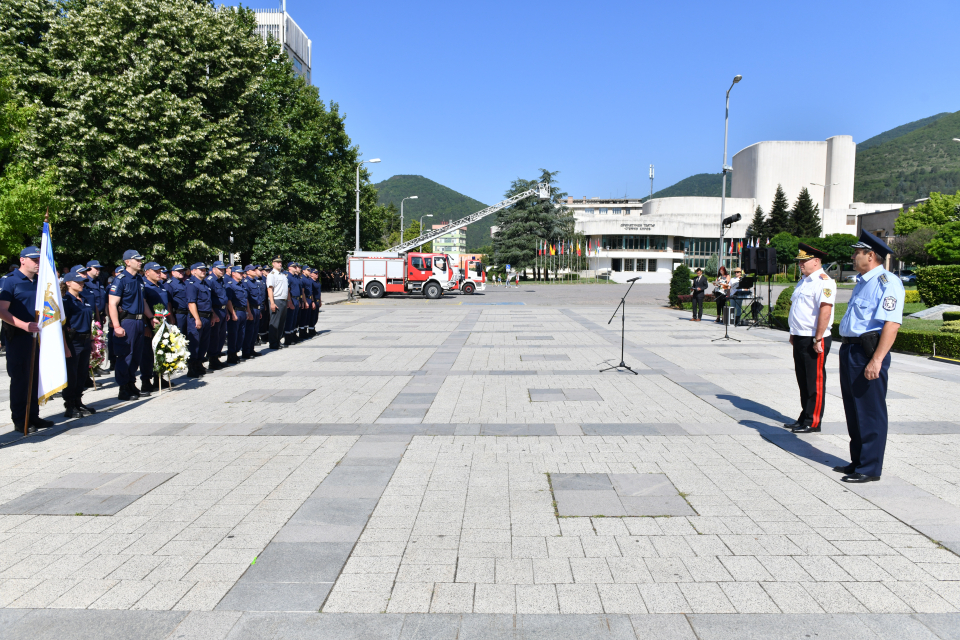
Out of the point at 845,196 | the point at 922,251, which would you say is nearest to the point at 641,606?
the point at 922,251

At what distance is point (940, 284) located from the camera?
2053 centimetres

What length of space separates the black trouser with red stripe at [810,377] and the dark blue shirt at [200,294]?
8.77 meters

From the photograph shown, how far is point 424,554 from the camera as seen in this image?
3.90 m

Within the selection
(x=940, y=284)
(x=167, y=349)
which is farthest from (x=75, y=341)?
(x=940, y=284)

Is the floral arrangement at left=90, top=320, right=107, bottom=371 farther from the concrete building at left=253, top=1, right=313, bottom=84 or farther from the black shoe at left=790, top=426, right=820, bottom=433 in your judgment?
the concrete building at left=253, top=1, right=313, bottom=84

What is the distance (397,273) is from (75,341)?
31.5 metres

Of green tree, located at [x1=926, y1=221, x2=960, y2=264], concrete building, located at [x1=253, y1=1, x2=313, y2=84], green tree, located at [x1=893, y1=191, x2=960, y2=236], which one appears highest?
concrete building, located at [x1=253, y1=1, x2=313, y2=84]

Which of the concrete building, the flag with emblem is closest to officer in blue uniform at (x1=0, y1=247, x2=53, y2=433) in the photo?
the flag with emblem

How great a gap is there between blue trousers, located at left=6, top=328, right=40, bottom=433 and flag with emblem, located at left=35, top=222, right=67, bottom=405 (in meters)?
0.12

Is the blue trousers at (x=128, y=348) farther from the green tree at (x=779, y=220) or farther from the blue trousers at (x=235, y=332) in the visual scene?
the green tree at (x=779, y=220)

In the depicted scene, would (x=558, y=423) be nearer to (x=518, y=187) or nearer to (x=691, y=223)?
(x=518, y=187)

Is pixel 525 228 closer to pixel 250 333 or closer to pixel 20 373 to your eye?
pixel 250 333

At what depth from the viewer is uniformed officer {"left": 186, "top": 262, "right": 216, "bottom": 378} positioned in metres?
10.3

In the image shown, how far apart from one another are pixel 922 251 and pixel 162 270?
74.9 metres
